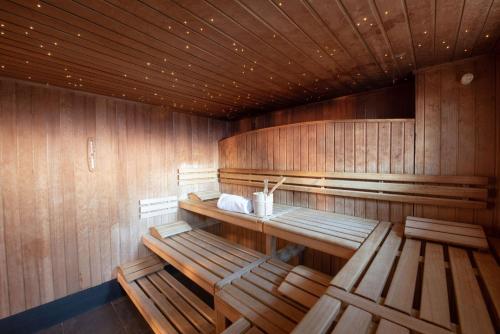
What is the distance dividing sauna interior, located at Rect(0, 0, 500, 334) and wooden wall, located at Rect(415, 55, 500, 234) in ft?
0.04

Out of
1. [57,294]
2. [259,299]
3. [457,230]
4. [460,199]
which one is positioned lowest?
[57,294]

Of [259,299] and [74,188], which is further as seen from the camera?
[74,188]

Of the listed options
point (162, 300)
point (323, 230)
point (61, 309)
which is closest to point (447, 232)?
point (323, 230)

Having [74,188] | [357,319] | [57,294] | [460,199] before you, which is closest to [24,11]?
[74,188]

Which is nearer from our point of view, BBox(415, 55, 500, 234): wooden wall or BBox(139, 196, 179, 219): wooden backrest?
BBox(415, 55, 500, 234): wooden wall

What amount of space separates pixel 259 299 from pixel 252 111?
3421 millimetres

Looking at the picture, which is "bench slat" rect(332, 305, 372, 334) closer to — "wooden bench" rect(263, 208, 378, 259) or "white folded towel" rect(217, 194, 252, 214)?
"wooden bench" rect(263, 208, 378, 259)

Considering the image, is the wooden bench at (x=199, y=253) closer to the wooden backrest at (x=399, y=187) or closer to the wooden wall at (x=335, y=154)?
the wooden wall at (x=335, y=154)

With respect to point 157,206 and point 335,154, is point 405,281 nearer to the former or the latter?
point 335,154

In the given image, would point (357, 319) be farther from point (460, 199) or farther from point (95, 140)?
point (95, 140)

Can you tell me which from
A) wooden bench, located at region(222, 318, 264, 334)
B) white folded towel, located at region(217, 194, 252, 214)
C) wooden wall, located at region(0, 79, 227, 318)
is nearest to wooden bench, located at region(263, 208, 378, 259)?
white folded towel, located at region(217, 194, 252, 214)

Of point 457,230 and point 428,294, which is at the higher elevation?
point 457,230

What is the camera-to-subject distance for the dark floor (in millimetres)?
2736

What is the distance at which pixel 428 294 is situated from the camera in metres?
1.25
